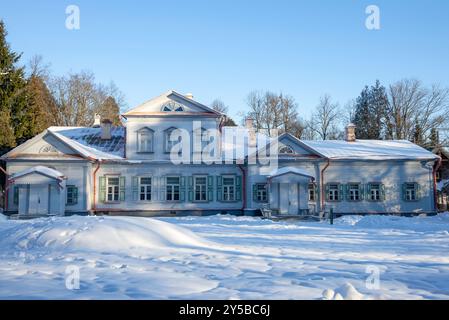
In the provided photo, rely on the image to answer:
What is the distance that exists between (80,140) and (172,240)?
16.2 m

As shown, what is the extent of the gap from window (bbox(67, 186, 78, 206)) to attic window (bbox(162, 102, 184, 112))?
21.8ft

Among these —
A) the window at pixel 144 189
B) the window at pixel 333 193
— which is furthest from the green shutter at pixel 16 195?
the window at pixel 333 193

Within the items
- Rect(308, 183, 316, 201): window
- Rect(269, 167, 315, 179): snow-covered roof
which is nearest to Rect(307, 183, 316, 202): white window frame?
Rect(308, 183, 316, 201): window

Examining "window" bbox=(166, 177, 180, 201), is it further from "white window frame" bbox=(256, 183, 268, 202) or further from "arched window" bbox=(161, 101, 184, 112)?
"white window frame" bbox=(256, 183, 268, 202)

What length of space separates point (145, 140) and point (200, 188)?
13.9 feet

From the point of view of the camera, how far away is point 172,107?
74.1 feet

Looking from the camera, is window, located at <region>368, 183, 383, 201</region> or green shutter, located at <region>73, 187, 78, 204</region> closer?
green shutter, located at <region>73, 187, 78, 204</region>

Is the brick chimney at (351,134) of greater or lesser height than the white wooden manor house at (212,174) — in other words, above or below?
above

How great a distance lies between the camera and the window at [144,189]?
2233cm

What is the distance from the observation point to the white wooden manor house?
70.8ft

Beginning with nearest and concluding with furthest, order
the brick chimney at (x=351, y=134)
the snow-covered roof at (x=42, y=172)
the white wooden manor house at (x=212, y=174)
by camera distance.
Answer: the snow-covered roof at (x=42, y=172) → the white wooden manor house at (x=212, y=174) → the brick chimney at (x=351, y=134)

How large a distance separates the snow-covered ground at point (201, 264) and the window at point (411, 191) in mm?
11980

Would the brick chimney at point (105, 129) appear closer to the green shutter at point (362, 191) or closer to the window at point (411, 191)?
the green shutter at point (362, 191)

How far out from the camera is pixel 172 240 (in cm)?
959
